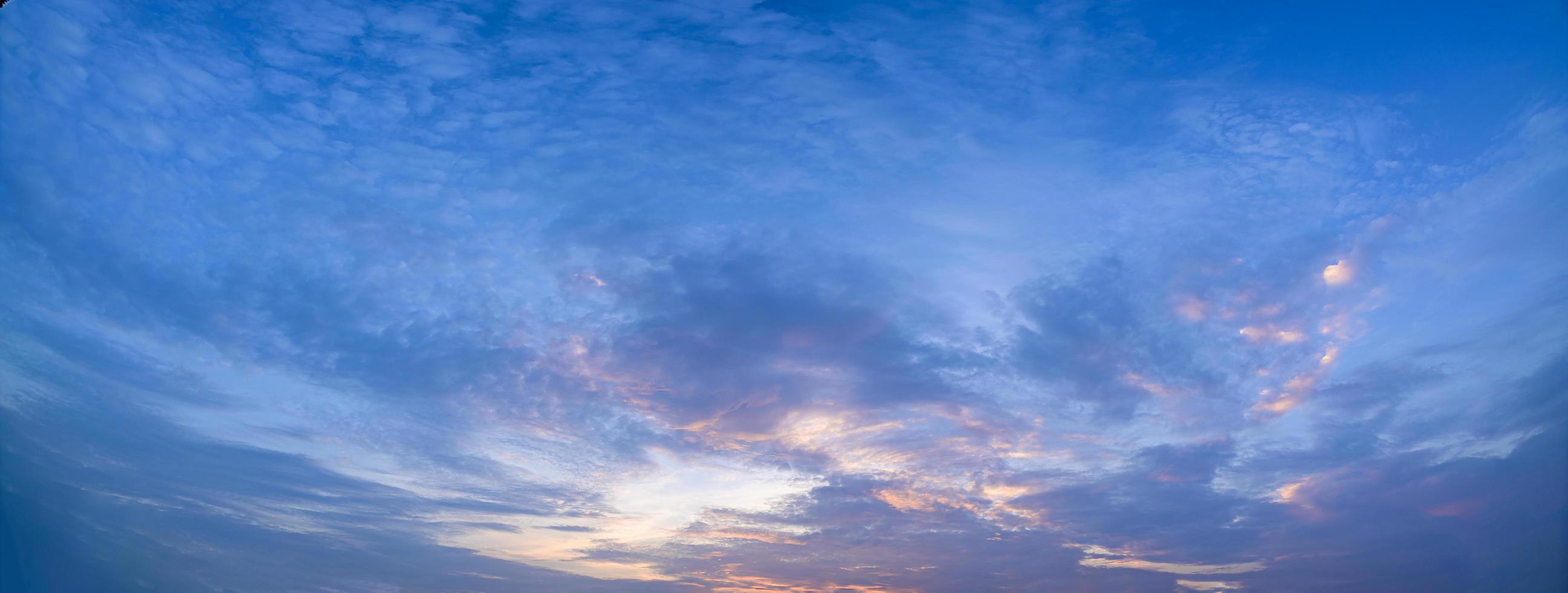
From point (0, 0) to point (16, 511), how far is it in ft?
284

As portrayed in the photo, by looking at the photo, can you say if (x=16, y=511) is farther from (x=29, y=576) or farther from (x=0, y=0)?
(x=0, y=0)

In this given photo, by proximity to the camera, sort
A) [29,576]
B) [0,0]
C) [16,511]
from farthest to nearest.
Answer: [29,576] < [16,511] < [0,0]

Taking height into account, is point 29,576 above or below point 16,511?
below

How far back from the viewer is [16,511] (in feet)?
214

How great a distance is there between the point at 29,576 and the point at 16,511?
410 inches

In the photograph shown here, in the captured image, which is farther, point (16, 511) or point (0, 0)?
point (16, 511)

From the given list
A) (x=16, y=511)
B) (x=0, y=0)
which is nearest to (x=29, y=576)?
(x=16, y=511)

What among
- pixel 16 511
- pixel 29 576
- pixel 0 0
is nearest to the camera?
pixel 0 0

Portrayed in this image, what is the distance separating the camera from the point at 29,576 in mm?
70688

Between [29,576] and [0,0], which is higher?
[0,0]

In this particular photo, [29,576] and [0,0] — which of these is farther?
[29,576]

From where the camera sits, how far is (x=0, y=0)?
750cm

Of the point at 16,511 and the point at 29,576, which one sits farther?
the point at 29,576
